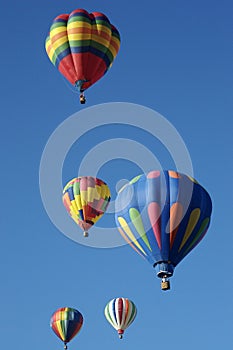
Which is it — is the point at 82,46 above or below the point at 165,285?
above

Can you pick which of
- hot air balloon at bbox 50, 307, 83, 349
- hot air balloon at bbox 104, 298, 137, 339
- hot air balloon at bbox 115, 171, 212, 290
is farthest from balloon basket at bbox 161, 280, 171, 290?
hot air balloon at bbox 50, 307, 83, 349

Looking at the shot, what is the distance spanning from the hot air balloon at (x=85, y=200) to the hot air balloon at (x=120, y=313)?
3728 mm

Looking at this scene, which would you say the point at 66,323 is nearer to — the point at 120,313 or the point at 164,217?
the point at 120,313

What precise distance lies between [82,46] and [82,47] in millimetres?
38

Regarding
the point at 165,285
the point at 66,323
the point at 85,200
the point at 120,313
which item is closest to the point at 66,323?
the point at 66,323

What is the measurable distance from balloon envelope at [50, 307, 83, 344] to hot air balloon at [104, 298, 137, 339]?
5.28 ft

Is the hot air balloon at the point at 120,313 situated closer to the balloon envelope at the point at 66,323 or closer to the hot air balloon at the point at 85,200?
the balloon envelope at the point at 66,323

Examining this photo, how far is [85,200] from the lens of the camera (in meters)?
40.9

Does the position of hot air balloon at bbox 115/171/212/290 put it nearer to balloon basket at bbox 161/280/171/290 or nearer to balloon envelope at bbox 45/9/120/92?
balloon basket at bbox 161/280/171/290

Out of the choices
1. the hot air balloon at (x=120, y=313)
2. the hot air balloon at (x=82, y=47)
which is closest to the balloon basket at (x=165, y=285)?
the hot air balloon at (x=82, y=47)

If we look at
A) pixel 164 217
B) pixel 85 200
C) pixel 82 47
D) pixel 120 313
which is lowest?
pixel 164 217

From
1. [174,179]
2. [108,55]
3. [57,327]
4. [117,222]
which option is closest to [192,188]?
[174,179]

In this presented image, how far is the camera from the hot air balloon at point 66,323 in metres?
42.4

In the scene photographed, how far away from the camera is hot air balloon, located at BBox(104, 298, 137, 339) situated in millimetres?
41438
